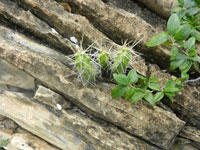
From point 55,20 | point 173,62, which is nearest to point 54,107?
point 55,20

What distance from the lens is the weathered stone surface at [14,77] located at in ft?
14.0

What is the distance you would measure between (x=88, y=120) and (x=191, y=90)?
1832 mm

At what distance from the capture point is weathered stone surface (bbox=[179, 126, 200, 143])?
3.97 m

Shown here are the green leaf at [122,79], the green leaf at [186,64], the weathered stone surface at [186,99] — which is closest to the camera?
the green leaf at [122,79]

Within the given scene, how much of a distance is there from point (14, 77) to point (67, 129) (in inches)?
56.2

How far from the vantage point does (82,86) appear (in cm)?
375

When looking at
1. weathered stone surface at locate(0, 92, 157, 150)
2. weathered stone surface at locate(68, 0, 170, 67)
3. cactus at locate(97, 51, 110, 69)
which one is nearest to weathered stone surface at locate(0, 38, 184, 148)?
weathered stone surface at locate(0, 92, 157, 150)

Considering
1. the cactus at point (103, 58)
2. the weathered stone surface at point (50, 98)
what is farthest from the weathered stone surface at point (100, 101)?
the cactus at point (103, 58)

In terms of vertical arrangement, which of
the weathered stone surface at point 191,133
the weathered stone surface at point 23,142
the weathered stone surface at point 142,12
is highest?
the weathered stone surface at point 142,12

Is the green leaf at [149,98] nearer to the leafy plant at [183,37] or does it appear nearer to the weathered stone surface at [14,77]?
the leafy plant at [183,37]

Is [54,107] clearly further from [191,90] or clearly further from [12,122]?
[191,90]

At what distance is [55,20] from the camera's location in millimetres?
3906

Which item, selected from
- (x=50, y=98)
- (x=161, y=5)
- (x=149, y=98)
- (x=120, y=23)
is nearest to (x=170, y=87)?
(x=149, y=98)

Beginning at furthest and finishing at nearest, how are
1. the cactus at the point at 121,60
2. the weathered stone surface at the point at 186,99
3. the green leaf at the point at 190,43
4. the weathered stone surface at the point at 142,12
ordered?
the weathered stone surface at the point at 142,12
the weathered stone surface at the point at 186,99
the green leaf at the point at 190,43
the cactus at the point at 121,60
